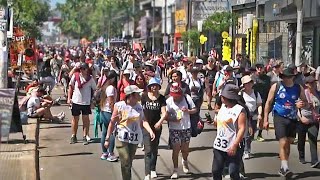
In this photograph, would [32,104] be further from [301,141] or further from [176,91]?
[301,141]

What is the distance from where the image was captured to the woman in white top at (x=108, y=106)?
1120 centimetres

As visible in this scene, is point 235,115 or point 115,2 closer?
point 235,115

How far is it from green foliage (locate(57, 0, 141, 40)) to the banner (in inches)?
2967

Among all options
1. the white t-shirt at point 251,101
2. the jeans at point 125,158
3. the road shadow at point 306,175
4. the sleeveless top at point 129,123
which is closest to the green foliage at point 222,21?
the white t-shirt at point 251,101

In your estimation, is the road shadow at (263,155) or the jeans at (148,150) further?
the road shadow at (263,155)

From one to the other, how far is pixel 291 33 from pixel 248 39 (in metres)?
2.31

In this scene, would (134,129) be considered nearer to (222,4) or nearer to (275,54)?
(275,54)

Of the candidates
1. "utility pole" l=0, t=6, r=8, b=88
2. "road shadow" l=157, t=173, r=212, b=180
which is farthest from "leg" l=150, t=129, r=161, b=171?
"utility pole" l=0, t=6, r=8, b=88

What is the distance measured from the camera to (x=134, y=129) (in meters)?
8.62

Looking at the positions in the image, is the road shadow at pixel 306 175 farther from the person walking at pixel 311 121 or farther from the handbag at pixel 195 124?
the handbag at pixel 195 124

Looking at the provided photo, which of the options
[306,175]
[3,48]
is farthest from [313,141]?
[3,48]

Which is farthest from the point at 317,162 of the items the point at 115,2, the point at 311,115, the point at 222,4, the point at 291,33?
the point at 115,2

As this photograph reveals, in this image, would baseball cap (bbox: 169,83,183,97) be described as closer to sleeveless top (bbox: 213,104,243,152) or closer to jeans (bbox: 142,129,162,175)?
jeans (bbox: 142,129,162,175)

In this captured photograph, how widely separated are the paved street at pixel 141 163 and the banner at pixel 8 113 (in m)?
0.72
